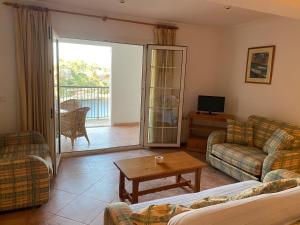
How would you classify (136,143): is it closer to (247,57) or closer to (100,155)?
(100,155)

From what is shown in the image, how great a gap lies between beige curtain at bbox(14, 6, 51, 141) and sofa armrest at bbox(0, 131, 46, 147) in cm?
18

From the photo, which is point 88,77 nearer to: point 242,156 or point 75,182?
point 75,182

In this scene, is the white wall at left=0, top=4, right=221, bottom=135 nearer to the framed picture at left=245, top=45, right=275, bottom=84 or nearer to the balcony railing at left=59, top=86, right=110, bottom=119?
the framed picture at left=245, top=45, right=275, bottom=84

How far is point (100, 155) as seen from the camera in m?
4.25

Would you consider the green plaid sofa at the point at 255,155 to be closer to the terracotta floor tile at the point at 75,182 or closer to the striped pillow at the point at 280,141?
the striped pillow at the point at 280,141

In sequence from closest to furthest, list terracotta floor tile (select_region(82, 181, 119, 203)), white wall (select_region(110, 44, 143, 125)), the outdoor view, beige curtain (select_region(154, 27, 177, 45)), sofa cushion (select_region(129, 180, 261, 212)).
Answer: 1. sofa cushion (select_region(129, 180, 261, 212))
2. terracotta floor tile (select_region(82, 181, 119, 203))
3. beige curtain (select_region(154, 27, 177, 45))
4. white wall (select_region(110, 44, 143, 125))
5. the outdoor view

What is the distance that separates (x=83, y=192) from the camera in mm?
2916

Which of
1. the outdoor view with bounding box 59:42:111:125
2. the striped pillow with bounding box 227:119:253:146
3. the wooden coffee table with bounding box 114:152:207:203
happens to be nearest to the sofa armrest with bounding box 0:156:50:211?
the wooden coffee table with bounding box 114:152:207:203

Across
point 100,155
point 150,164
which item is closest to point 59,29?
point 100,155

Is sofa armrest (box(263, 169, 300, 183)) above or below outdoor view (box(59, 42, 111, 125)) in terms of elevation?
below

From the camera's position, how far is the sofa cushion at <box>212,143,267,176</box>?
306 cm

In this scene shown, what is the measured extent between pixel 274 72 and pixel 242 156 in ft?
5.12

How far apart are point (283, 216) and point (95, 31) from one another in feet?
11.8

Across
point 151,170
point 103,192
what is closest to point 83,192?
point 103,192
